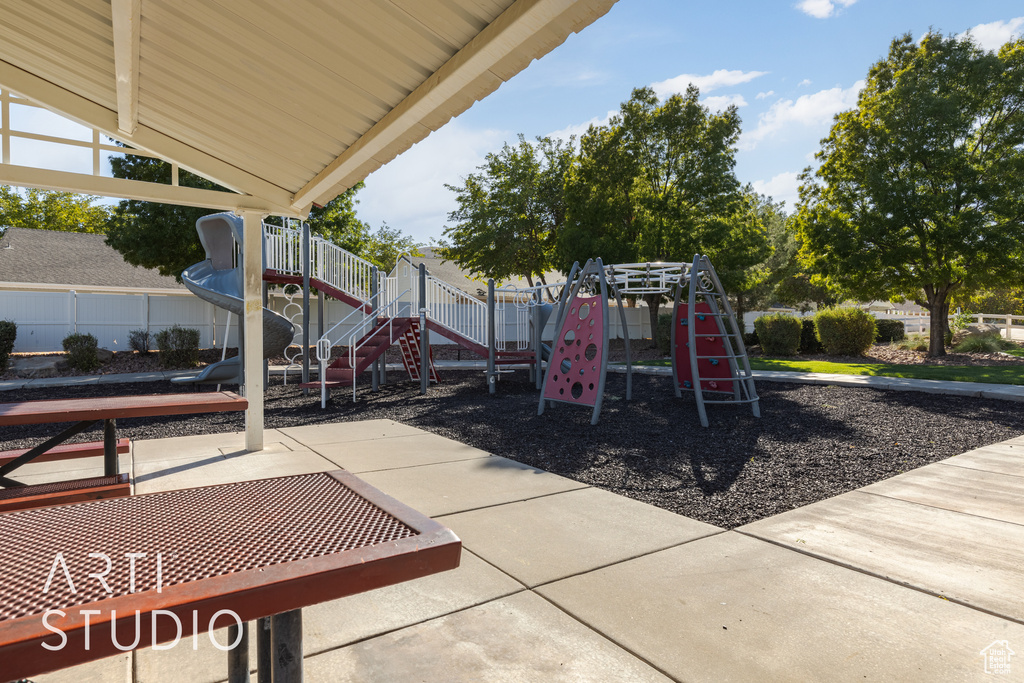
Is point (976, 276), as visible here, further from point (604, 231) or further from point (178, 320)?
point (178, 320)

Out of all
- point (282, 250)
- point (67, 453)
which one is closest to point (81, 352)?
point (282, 250)

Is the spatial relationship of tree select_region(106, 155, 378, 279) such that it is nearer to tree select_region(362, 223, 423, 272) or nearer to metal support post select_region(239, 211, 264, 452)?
metal support post select_region(239, 211, 264, 452)

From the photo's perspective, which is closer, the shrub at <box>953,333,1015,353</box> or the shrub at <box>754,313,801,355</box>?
the shrub at <box>953,333,1015,353</box>

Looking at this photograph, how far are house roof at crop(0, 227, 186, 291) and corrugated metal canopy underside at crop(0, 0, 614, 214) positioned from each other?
20810mm

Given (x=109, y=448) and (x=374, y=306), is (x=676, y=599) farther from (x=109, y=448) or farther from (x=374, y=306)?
(x=374, y=306)

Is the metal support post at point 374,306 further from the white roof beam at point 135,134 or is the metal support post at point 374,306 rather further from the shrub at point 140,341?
the shrub at point 140,341

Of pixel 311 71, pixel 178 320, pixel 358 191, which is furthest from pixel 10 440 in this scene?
pixel 358 191

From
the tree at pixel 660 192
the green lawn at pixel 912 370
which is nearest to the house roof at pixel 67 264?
the tree at pixel 660 192

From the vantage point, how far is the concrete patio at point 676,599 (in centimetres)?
229

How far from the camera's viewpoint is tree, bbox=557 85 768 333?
21094mm

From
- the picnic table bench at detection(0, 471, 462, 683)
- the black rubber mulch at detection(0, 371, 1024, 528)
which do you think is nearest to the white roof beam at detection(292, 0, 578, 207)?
the picnic table bench at detection(0, 471, 462, 683)

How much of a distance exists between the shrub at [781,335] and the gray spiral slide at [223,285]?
1464cm

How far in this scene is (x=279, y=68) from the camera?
326cm

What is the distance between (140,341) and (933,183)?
24.2 m
